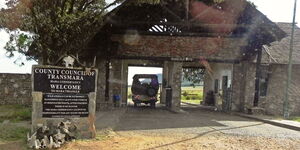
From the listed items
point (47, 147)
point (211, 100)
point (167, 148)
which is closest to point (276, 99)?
point (211, 100)

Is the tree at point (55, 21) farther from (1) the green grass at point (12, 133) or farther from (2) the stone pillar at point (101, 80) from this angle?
(2) the stone pillar at point (101, 80)

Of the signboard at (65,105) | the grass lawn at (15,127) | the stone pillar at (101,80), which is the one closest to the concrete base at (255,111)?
the stone pillar at (101,80)

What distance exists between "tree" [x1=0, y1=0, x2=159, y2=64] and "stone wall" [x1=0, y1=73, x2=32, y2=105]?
15.2ft

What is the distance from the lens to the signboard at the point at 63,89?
9.95 meters

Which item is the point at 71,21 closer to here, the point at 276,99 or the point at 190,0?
the point at 190,0

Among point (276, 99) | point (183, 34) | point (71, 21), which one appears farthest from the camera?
point (276, 99)

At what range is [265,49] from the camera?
25.0 meters

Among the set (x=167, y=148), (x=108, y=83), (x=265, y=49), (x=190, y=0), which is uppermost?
(x=190, y=0)

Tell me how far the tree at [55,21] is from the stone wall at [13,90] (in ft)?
15.2

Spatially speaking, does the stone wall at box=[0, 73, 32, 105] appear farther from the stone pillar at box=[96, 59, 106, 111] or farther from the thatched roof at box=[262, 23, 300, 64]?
the thatched roof at box=[262, 23, 300, 64]

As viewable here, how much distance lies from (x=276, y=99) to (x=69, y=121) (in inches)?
685

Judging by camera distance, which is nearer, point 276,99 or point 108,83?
point 108,83

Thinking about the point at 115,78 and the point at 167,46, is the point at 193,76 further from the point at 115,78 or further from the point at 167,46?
the point at 167,46

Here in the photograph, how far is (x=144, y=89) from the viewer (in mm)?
26484
